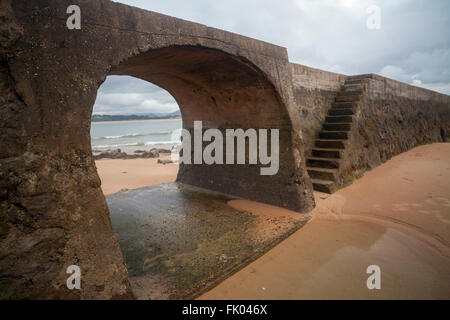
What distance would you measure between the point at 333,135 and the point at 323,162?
858mm

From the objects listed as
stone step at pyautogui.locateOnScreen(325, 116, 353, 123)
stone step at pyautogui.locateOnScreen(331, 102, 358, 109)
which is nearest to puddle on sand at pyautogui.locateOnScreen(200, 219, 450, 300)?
stone step at pyautogui.locateOnScreen(325, 116, 353, 123)

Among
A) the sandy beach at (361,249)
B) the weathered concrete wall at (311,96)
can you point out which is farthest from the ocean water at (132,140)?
the sandy beach at (361,249)

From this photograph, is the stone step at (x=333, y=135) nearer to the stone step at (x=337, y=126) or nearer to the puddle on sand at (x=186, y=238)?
the stone step at (x=337, y=126)

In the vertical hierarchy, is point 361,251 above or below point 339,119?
below

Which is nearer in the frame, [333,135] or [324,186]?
[324,186]

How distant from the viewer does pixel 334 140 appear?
5691mm

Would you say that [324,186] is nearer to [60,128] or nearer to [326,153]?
[326,153]

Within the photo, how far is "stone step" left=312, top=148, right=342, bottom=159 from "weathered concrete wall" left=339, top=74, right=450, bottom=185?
6.3 inches

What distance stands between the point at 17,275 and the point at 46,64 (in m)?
1.62

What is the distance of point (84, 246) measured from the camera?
2006mm

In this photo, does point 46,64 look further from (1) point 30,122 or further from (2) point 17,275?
(2) point 17,275

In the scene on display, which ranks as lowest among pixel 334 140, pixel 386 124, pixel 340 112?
pixel 334 140

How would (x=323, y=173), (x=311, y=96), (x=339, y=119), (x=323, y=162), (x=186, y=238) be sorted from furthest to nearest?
1. (x=339, y=119)
2. (x=311, y=96)
3. (x=323, y=162)
4. (x=323, y=173)
5. (x=186, y=238)

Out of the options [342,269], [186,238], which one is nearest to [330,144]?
[342,269]
